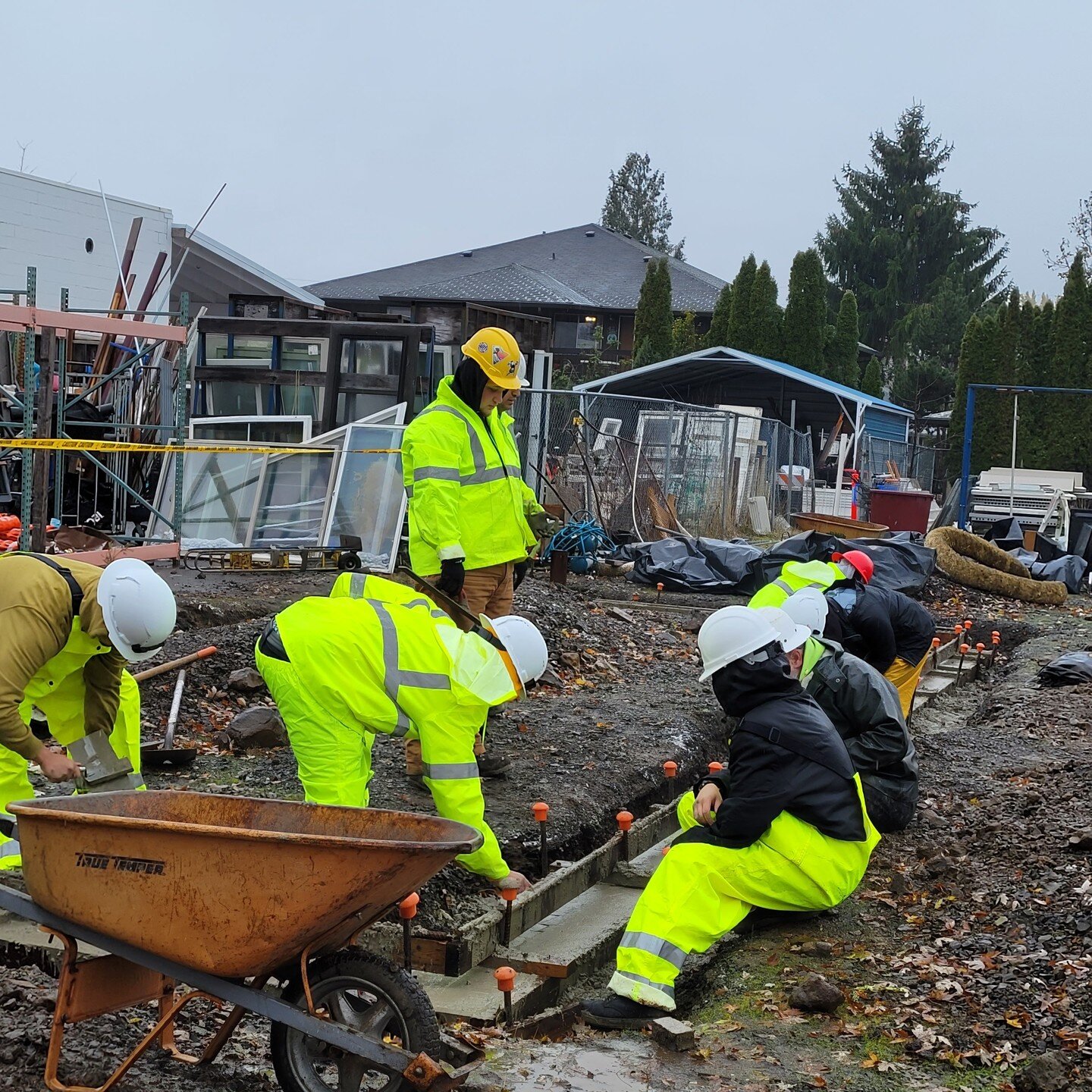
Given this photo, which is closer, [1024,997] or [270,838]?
[270,838]

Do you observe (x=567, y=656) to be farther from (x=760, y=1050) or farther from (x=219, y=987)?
(x=219, y=987)

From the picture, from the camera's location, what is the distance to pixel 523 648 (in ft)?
14.6

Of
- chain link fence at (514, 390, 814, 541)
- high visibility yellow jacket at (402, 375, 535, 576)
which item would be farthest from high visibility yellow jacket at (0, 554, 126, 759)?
chain link fence at (514, 390, 814, 541)

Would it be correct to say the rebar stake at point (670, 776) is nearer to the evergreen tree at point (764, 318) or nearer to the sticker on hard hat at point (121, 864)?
the sticker on hard hat at point (121, 864)

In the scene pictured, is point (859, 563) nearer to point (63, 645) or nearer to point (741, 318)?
point (63, 645)

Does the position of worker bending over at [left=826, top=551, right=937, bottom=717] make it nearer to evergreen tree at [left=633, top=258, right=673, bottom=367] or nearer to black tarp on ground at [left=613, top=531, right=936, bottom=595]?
black tarp on ground at [left=613, top=531, right=936, bottom=595]

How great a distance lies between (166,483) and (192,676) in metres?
5.23

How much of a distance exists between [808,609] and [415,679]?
2846 millimetres

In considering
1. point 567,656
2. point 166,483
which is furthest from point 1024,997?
point 166,483

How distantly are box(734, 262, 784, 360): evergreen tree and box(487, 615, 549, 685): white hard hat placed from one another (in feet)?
115

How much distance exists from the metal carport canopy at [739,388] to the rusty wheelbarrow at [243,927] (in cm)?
2913

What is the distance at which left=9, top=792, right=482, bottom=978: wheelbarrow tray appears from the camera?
3.25 meters

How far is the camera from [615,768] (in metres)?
7.34

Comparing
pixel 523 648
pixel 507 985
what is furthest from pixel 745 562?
pixel 507 985
